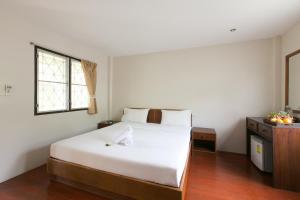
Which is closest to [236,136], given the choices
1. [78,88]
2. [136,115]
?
[136,115]

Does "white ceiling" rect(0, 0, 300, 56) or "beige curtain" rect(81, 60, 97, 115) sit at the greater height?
"white ceiling" rect(0, 0, 300, 56)

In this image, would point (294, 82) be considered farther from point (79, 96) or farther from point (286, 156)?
point (79, 96)

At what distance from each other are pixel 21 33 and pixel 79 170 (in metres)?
2.20

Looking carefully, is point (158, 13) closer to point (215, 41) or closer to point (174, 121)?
point (215, 41)

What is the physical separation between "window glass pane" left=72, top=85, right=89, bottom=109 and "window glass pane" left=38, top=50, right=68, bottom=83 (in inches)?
12.2

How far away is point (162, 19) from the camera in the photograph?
2205 mm

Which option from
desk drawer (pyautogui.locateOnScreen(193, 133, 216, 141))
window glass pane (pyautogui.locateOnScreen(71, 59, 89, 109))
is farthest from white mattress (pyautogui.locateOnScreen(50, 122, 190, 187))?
window glass pane (pyautogui.locateOnScreen(71, 59, 89, 109))

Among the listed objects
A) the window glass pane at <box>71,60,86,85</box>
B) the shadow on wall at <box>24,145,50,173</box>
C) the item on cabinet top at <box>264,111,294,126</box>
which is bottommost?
the shadow on wall at <box>24,145,50,173</box>

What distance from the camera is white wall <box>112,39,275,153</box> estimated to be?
296 centimetres

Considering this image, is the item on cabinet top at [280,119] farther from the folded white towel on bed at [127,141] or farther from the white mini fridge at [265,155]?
the folded white towel on bed at [127,141]

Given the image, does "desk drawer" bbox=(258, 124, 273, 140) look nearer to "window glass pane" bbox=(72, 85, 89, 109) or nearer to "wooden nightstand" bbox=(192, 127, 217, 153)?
"wooden nightstand" bbox=(192, 127, 217, 153)

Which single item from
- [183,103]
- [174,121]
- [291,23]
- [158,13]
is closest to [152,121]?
[174,121]

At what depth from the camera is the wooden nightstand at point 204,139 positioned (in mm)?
2896

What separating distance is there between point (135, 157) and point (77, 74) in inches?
99.8
